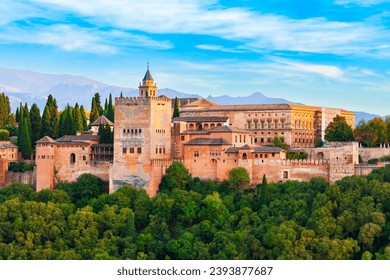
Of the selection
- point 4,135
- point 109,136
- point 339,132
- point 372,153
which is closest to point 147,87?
point 109,136

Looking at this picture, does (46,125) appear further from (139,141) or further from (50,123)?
(139,141)

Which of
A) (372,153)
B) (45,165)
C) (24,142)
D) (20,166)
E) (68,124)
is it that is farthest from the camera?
(68,124)

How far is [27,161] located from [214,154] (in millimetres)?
12759

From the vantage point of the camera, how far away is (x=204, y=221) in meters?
39.9

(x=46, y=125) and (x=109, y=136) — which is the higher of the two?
(x=46, y=125)

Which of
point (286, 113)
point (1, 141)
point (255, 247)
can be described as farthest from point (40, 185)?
point (286, 113)

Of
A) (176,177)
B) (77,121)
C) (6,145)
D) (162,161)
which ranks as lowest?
(176,177)

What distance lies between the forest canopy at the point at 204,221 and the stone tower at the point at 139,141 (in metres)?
0.94

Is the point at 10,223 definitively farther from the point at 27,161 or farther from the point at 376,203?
the point at 376,203

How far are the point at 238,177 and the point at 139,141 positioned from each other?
580 cm

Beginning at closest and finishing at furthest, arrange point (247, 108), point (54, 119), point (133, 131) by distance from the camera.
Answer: point (133, 131) < point (54, 119) < point (247, 108)

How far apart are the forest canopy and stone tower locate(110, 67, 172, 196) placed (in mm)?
937

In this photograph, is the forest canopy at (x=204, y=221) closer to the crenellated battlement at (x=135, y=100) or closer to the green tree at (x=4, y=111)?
the crenellated battlement at (x=135, y=100)

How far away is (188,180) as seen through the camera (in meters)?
43.2
